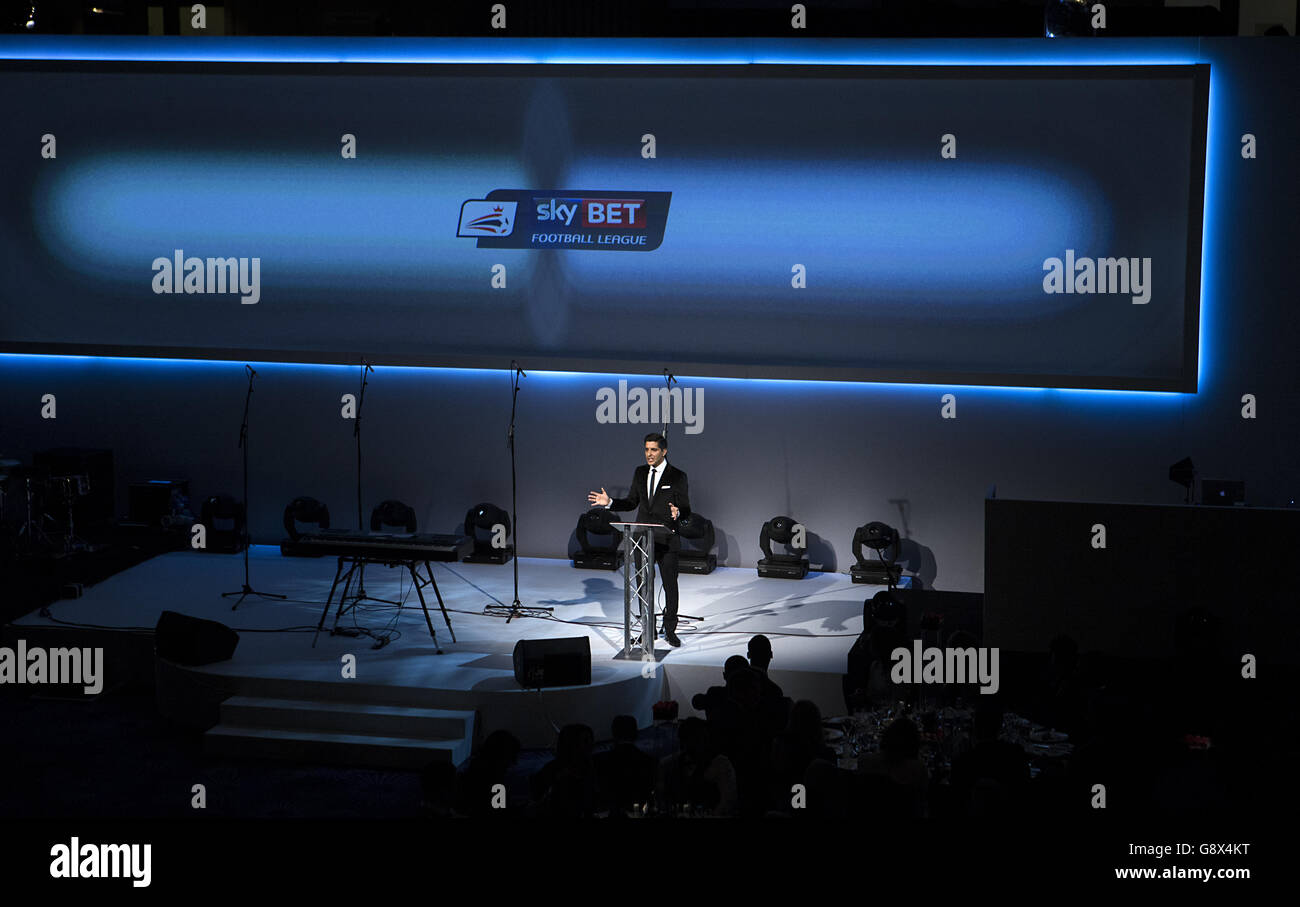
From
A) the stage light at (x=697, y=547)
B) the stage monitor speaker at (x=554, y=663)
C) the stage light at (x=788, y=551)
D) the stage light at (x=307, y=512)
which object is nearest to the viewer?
the stage monitor speaker at (x=554, y=663)

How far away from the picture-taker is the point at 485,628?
9.76 m

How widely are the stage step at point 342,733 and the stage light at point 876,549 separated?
4072 millimetres

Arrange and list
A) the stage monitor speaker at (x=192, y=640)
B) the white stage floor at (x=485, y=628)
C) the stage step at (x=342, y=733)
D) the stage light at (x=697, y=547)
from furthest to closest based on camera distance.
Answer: the stage light at (x=697, y=547) < the stage monitor speaker at (x=192, y=640) < the white stage floor at (x=485, y=628) < the stage step at (x=342, y=733)

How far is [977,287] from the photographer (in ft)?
36.3

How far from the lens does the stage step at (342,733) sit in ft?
26.7

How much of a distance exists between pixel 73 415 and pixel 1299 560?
1037 cm

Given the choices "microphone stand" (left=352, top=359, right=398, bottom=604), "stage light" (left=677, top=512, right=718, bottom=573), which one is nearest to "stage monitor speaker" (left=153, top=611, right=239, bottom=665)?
"microphone stand" (left=352, top=359, right=398, bottom=604)

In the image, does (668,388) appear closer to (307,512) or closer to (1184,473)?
(307,512)

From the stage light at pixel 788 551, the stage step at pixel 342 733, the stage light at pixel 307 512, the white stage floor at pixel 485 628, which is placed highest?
the stage light at pixel 307 512

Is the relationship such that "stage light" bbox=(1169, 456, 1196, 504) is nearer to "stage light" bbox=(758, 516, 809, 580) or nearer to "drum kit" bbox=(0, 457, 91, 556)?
"stage light" bbox=(758, 516, 809, 580)

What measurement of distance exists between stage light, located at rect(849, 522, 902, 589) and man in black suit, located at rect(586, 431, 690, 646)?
2233mm

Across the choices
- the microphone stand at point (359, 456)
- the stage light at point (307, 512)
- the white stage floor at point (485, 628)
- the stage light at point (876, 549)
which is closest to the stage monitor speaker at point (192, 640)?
the white stage floor at point (485, 628)

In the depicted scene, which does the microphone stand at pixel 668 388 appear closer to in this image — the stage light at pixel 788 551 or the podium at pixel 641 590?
the stage light at pixel 788 551

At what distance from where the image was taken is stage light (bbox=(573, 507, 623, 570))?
1159cm
